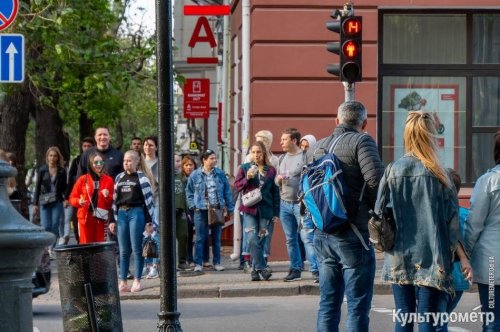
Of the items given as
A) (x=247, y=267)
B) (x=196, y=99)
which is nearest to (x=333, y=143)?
(x=247, y=267)

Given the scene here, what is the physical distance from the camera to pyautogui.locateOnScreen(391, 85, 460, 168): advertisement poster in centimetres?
1844

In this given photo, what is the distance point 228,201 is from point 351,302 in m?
8.47

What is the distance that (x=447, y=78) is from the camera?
1844cm

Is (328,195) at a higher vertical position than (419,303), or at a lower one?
higher

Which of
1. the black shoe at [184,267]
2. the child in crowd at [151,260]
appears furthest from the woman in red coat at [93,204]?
the black shoe at [184,267]

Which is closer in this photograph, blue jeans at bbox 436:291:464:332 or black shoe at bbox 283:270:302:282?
blue jeans at bbox 436:291:464:332

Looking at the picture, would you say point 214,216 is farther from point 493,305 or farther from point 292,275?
point 493,305

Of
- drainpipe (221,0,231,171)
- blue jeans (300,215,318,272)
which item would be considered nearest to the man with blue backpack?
blue jeans (300,215,318,272)

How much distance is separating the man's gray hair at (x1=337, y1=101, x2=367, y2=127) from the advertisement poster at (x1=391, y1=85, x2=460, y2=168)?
987 centimetres

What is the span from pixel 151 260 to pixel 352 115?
8045 millimetres

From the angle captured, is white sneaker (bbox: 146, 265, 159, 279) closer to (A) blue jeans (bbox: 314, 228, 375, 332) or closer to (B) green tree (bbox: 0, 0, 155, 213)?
(B) green tree (bbox: 0, 0, 155, 213)

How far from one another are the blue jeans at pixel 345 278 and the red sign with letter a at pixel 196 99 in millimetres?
20069

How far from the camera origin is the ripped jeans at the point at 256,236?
15062mm

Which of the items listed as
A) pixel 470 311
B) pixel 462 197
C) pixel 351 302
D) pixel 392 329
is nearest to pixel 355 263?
pixel 351 302
